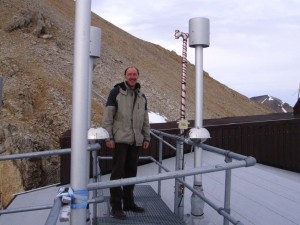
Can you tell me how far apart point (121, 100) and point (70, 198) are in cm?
247

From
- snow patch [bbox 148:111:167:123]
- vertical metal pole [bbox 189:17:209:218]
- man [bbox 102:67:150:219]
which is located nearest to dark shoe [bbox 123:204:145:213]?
man [bbox 102:67:150:219]

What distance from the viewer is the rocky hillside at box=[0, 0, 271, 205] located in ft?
41.4

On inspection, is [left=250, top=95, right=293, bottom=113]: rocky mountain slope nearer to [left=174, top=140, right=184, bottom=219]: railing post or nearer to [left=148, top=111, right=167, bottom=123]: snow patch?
[left=148, top=111, right=167, bottom=123]: snow patch

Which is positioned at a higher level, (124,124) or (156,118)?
(124,124)

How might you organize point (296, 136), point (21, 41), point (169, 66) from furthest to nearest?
point (169, 66) < point (21, 41) < point (296, 136)

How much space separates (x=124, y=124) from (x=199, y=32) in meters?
1.34

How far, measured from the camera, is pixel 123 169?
184 inches

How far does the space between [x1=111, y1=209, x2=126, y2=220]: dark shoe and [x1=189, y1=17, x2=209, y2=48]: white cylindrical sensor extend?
6.64 ft

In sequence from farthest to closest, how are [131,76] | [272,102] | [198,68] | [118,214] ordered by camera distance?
[272,102] → [198,68] → [131,76] → [118,214]

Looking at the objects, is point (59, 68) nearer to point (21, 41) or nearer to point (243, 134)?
point (21, 41)

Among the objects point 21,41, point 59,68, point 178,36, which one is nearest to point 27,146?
point 178,36

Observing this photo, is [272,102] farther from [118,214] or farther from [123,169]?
[118,214]

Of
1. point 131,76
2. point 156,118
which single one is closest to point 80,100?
point 131,76

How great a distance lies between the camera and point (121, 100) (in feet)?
15.0
